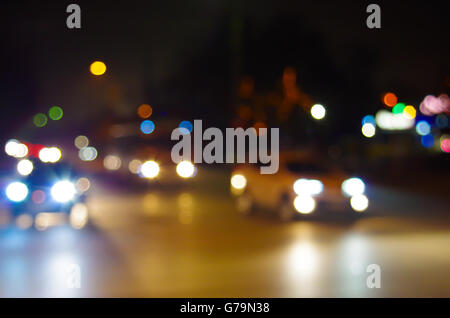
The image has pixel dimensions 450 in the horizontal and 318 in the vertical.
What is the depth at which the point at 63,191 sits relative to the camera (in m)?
15.5

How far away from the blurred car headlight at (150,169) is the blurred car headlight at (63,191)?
14363 mm

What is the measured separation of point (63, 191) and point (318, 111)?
56.5ft

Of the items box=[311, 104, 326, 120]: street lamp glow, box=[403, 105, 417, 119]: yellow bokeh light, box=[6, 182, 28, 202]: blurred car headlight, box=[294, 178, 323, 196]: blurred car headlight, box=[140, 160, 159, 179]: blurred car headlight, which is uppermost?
box=[403, 105, 417, 119]: yellow bokeh light

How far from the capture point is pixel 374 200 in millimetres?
22688

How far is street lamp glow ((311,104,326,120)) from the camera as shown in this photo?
29.8m

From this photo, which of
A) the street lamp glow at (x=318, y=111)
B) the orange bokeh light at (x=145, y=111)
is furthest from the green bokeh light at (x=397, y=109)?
the orange bokeh light at (x=145, y=111)

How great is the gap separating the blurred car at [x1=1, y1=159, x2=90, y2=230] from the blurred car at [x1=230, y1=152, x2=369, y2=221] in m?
5.06

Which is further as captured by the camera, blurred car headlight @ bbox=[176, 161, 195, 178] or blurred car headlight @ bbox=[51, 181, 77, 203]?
blurred car headlight @ bbox=[176, 161, 195, 178]

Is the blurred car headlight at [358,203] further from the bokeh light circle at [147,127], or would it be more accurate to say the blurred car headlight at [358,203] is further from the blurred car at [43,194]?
the bokeh light circle at [147,127]

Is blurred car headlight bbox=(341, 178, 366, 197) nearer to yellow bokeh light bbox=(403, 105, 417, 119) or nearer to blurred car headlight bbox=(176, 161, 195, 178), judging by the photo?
blurred car headlight bbox=(176, 161, 195, 178)

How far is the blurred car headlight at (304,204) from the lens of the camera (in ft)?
53.3

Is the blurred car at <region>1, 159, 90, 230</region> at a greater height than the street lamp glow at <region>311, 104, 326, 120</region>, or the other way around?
the street lamp glow at <region>311, 104, 326, 120</region>

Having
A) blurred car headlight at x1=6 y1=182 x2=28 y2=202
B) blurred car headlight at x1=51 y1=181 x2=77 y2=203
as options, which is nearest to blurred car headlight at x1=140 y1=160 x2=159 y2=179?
blurred car headlight at x1=51 y1=181 x2=77 y2=203
